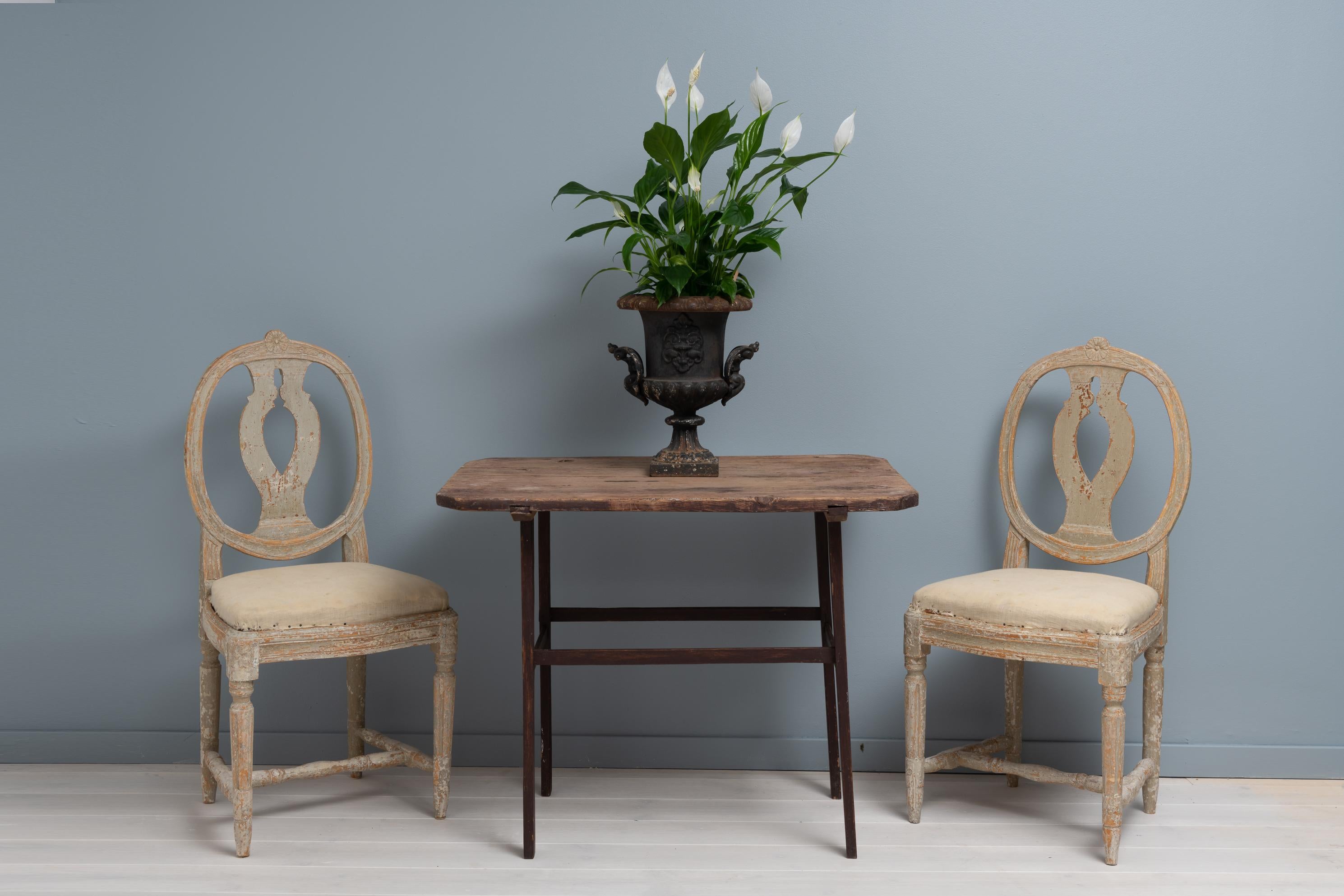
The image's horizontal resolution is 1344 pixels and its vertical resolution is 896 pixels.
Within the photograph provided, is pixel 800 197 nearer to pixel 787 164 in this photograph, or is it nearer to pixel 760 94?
pixel 787 164

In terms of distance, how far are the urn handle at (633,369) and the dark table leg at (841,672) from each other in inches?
21.3

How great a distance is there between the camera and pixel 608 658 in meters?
2.30

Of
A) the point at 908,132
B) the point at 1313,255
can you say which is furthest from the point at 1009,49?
the point at 1313,255

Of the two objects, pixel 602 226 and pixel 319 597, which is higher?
pixel 602 226

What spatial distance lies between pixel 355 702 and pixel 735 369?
4.17 ft

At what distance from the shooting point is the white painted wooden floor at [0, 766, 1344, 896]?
2.22 m

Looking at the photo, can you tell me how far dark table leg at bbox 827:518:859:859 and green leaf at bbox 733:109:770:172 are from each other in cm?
82

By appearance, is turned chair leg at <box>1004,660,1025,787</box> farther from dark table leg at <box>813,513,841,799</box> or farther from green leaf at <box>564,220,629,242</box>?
green leaf at <box>564,220,629,242</box>

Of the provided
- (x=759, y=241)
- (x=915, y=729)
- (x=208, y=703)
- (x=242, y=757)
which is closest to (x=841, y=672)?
(x=915, y=729)

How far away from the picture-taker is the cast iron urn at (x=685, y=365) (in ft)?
7.96

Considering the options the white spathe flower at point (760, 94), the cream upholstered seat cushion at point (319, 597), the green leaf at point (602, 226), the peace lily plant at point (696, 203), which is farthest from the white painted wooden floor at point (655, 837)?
the white spathe flower at point (760, 94)

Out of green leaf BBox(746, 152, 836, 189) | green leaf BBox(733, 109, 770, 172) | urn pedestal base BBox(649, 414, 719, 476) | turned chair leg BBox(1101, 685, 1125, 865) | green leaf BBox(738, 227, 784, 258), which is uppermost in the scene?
green leaf BBox(733, 109, 770, 172)

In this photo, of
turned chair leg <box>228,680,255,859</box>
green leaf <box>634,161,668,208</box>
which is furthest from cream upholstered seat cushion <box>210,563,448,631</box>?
green leaf <box>634,161,668,208</box>

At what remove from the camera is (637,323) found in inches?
113
